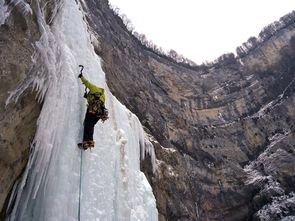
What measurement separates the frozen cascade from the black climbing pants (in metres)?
0.11

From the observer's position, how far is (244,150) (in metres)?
21.8

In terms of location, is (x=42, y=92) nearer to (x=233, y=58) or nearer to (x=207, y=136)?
(x=207, y=136)

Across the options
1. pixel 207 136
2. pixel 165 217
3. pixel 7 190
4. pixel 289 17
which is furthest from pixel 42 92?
pixel 289 17

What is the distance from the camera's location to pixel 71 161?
5.63 metres

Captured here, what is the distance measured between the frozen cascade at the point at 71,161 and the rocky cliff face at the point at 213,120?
4133 millimetres

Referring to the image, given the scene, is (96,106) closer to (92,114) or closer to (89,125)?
(92,114)

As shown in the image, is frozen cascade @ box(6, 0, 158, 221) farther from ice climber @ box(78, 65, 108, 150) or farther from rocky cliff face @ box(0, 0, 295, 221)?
rocky cliff face @ box(0, 0, 295, 221)

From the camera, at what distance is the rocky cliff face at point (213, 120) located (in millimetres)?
15352

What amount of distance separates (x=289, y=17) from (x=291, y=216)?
16580mm

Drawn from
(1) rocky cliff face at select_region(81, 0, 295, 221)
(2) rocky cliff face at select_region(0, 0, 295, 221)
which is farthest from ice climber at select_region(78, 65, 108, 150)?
(1) rocky cliff face at select_region(81, 0, 295, 221)

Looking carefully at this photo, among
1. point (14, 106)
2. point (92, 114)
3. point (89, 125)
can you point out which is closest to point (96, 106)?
point (92, 114)

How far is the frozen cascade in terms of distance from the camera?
5.11 meters

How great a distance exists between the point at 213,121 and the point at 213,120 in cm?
10

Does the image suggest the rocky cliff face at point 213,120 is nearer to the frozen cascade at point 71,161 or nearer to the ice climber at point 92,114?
the frozen cascade at point 71,161
